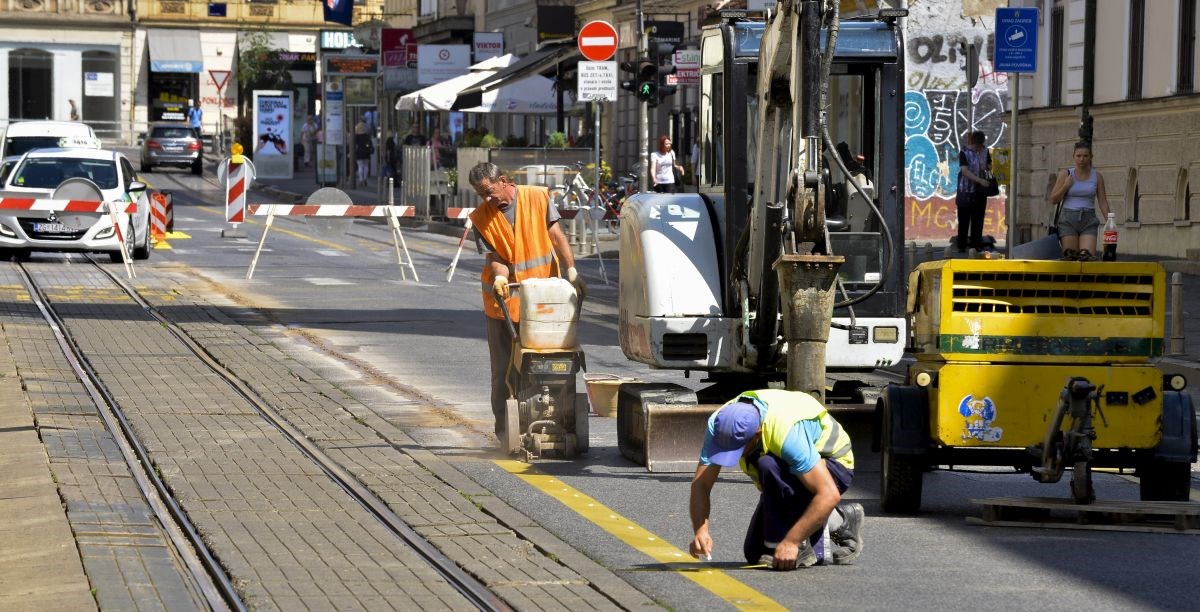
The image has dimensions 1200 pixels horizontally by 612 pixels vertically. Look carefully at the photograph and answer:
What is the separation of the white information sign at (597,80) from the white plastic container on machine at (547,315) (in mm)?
18269

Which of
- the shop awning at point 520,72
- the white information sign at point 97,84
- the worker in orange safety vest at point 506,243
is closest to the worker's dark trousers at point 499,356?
the worker in orange safety vest at point 506,243

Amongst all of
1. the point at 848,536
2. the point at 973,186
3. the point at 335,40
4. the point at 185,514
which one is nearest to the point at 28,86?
the point at 335,40

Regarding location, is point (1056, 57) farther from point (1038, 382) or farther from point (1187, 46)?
point (1038, 382)

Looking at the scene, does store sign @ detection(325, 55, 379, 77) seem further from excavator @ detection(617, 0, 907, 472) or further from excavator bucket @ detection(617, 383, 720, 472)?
excavator bucket @ detection(617, 383, 720, 472)

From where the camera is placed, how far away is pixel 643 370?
50.8ft

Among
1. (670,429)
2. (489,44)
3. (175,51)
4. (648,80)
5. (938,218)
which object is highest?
(175,51)

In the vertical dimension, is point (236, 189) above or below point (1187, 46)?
below

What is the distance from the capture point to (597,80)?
29.3m

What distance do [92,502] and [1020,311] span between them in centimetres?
427

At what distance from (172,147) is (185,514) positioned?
173ft

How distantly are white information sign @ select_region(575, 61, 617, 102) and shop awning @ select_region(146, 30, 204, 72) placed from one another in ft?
176

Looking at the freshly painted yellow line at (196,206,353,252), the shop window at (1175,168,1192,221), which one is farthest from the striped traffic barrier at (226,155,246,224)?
the shop window at (1175,168,1192,221)

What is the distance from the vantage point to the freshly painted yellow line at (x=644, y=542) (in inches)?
291

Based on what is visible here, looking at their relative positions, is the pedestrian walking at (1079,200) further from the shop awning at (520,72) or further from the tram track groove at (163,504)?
the shop awning at (520,72)
